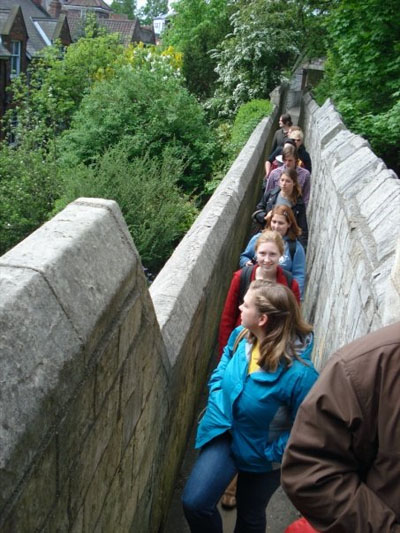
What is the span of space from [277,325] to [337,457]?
4.55 ft

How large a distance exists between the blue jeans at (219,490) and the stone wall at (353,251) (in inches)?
32.7

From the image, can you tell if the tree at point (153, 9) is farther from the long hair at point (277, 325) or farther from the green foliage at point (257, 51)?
the long hair at point (277, 325)

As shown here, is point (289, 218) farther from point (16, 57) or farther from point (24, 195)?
point (16, 57)

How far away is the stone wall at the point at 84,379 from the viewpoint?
4.67 ft

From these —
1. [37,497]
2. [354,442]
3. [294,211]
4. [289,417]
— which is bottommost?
[294,211]

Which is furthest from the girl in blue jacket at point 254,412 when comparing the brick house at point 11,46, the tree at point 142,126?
the brick house at point 11,46

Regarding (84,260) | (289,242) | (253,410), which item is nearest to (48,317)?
(84,260)

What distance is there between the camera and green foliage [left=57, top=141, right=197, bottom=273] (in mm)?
8281

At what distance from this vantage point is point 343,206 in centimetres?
456

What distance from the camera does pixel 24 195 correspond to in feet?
36.5

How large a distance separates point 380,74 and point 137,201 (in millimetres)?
4764

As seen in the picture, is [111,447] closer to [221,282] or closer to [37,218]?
[221,282]

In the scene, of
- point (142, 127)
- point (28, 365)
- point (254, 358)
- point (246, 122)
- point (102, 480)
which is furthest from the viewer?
point (246, 122)

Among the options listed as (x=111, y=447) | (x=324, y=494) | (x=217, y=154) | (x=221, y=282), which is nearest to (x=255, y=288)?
(x=111, y=447)
